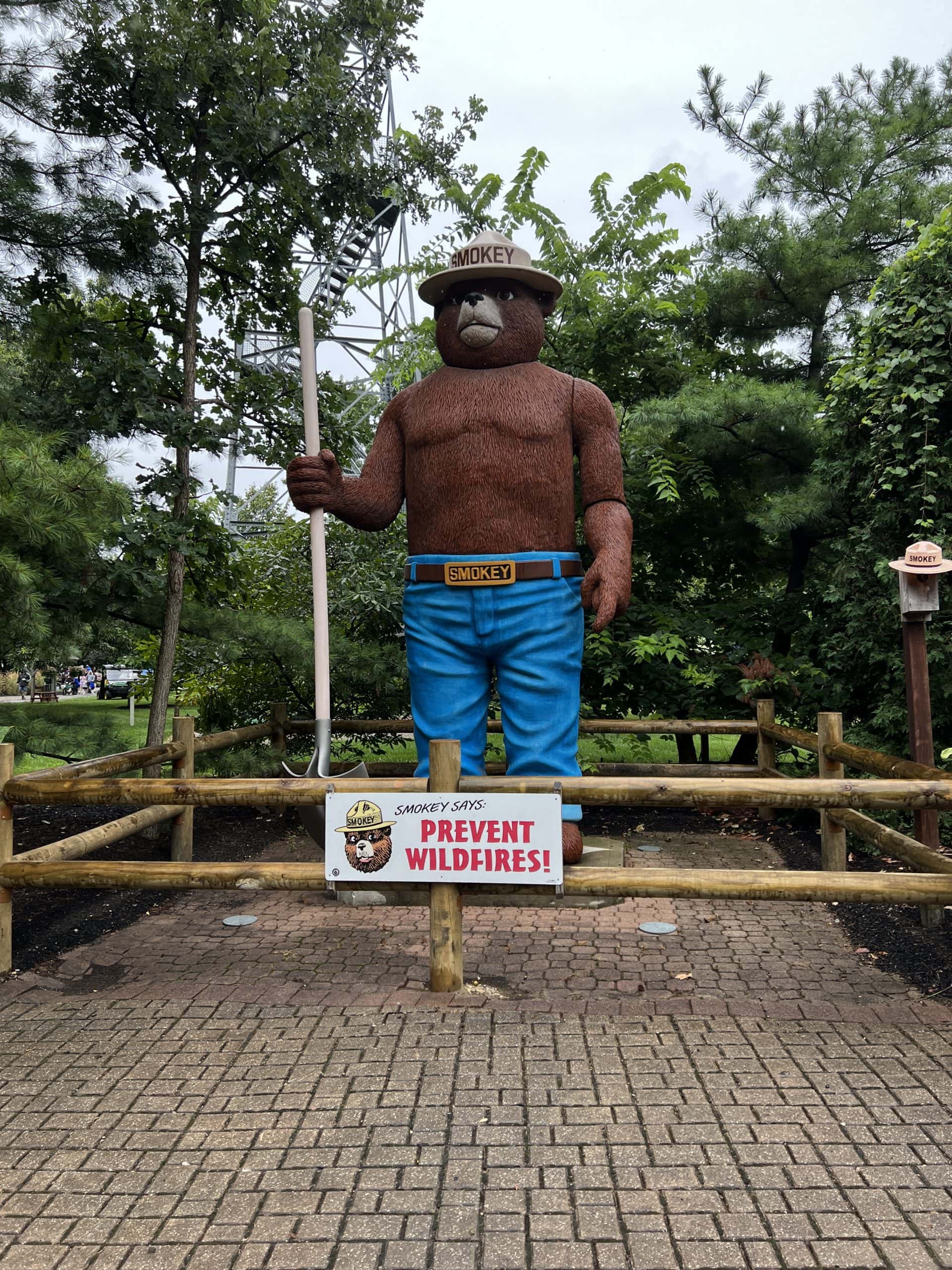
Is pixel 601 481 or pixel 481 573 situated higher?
pixel 601 481

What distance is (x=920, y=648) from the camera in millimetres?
4203

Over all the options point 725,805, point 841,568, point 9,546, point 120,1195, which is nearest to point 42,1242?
point 120,1195

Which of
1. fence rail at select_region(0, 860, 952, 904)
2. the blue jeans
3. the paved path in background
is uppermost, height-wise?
the blue jeans

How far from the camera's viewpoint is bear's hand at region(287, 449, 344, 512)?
12.3 ft

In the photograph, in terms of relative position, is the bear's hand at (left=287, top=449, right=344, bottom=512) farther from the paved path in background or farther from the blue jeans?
the paved path in background

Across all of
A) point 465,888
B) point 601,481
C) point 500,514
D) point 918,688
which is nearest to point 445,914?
point 465,888

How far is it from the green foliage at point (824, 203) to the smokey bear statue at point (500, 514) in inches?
114

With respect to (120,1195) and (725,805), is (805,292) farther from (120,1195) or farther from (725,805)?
(120,1195)

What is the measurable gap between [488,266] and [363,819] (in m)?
2.24

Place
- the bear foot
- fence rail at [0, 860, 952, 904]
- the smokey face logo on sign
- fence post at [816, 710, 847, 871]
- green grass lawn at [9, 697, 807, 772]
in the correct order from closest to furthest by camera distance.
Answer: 1. fence rail at [0, 860, 952, 904]
2. the smokey face logo on sign
3. the bear foot
4. fence post at [816, 710, 847, 871]
5. green grass lawn at [9, 697, 807, 772]

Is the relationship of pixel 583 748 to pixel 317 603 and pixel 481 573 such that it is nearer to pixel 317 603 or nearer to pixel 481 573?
pixel 481 573

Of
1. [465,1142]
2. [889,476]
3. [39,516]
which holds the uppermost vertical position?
[889,476]

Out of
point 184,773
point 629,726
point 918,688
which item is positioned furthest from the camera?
→ point 629,726

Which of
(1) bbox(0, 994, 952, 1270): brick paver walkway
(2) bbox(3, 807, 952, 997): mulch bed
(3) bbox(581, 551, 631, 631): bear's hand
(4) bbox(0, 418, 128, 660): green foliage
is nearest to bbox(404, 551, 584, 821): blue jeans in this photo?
(3) bbox(581, 551, 631, 631): bear's hand
